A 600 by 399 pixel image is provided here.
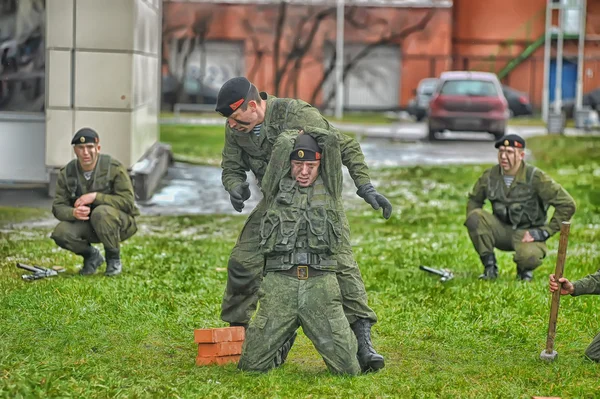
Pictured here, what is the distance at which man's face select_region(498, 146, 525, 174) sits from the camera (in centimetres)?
1038

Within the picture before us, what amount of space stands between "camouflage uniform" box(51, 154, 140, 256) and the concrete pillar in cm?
516

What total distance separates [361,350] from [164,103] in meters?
37.7

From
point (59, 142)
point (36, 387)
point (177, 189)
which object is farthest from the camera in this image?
point (177, 189)

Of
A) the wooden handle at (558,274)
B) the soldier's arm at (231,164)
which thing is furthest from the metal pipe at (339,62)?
the wooden handle at (558,274)

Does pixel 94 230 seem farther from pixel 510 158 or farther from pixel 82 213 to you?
pixel 510 158

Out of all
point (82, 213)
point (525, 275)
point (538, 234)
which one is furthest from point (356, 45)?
point (82, 213)

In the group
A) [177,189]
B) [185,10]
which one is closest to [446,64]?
[185,10]

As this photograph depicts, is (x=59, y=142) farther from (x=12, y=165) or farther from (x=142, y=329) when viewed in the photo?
(x=142, y=329)

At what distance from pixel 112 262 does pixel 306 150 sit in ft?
13.4

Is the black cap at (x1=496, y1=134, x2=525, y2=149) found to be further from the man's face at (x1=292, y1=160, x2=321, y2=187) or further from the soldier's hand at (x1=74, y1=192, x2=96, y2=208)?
the man's face at (x1=292, y1=160, x2=321, y2=187)

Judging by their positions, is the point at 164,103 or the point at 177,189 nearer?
the point at 177,189

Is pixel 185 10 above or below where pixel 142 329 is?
above

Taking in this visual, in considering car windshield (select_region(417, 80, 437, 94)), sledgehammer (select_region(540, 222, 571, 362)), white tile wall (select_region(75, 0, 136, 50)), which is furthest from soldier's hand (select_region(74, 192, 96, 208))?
car windshield (select_region(417, 80, 437, 94))

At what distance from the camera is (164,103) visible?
4422 cm
